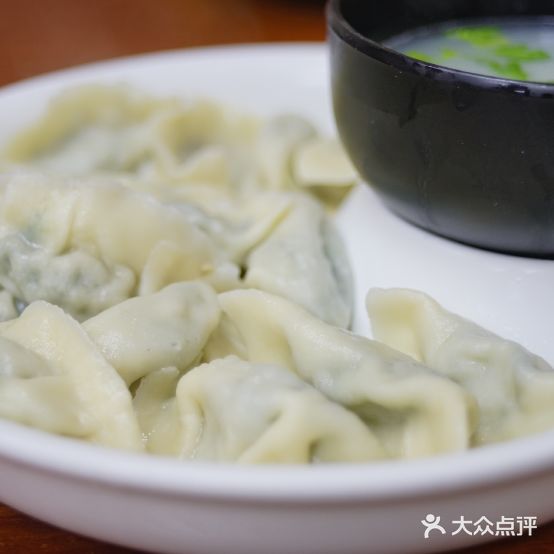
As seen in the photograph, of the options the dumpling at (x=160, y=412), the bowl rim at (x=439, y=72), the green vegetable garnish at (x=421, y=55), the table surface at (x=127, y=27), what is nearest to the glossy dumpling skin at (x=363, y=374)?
the dumpling at (x=160, y=412)

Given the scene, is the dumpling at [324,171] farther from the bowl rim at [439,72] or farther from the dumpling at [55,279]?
the dumpling at [55,279]

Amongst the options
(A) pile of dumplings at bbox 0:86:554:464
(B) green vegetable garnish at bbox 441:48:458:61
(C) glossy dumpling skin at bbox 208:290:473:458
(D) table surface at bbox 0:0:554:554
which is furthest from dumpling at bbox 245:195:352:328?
(D) table surface at bbox 0:0:554:554

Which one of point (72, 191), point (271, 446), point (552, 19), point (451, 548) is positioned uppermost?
point (552, 19)

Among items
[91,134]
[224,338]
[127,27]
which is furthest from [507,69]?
[127,27]

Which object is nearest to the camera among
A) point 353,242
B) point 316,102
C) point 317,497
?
point 317,497

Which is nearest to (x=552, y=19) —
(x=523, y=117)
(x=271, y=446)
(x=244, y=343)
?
(x=523, y=117)

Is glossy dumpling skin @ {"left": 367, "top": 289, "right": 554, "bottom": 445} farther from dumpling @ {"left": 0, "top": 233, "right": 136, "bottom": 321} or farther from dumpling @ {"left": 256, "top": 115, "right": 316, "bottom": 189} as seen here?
dumpling @ {"left": 256, "top": 115, "right": 316, "bottom": 189}

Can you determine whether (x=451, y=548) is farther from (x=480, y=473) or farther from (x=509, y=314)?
(x=509, y=314)
